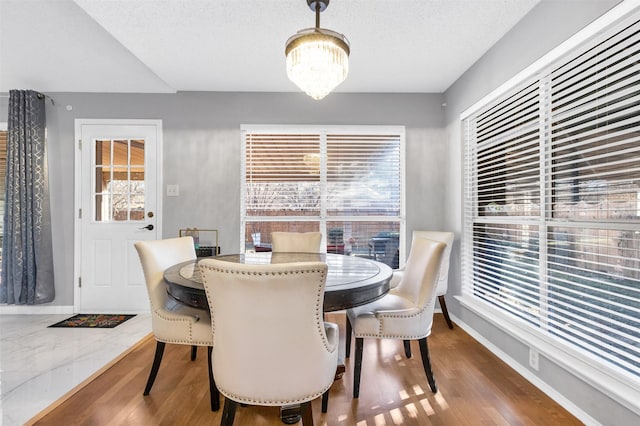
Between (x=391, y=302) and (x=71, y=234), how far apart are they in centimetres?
344

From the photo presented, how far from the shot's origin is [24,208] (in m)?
3.24

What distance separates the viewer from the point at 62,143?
3412 millimetres

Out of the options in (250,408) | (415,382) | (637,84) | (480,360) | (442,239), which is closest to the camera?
(637,84)

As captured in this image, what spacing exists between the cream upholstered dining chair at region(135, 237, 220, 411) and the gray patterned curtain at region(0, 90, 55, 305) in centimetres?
223

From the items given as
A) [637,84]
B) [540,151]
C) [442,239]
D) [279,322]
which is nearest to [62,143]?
[279,322]

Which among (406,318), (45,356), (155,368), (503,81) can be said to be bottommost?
(45,356)

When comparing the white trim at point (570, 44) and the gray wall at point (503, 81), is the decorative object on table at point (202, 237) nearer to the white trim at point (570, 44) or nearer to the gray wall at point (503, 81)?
the gray wall at point (503, 81)

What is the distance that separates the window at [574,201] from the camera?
4.82 feet

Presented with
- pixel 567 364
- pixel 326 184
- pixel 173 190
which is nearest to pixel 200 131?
pixel 173 190

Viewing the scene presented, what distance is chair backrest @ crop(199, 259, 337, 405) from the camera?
1087mm

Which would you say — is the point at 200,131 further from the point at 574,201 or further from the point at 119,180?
the point at 574,201

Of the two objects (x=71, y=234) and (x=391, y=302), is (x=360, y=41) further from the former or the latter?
(x=71, y=234)

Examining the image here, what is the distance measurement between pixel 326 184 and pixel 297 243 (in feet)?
3.15

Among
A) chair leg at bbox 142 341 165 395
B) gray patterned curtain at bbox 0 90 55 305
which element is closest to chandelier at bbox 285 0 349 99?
chair leg at bbox 142 341 165 395
